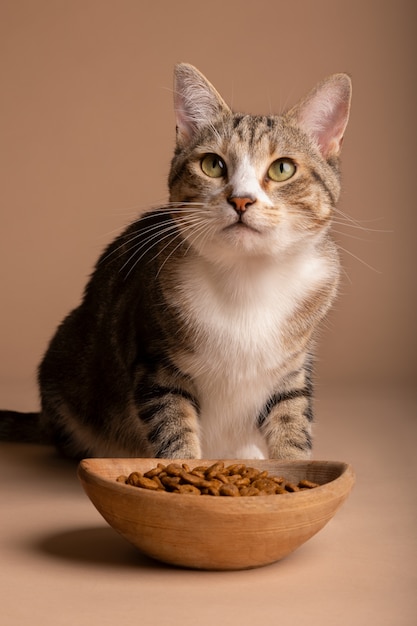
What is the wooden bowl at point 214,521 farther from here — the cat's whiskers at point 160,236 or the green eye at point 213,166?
the green eye at point 213,166

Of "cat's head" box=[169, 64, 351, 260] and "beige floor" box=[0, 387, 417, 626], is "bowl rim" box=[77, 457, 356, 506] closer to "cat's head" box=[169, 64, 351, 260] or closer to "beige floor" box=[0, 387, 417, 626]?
"beige floor" box=[0, 387, 417, 626]

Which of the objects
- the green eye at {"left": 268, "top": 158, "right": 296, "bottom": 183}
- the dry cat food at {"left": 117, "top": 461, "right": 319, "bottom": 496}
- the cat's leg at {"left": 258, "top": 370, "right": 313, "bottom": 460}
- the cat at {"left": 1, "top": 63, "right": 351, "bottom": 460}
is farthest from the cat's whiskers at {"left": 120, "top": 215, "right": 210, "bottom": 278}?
the dry cat food at {"left": 117, "top": 461, "right": 319, "bottom": 496}

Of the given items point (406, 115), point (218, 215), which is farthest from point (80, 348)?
point (406, 115)

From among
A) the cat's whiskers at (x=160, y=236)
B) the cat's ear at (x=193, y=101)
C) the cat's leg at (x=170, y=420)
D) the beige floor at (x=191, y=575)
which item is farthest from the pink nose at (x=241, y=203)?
the beige floor at (x=191, y=575)

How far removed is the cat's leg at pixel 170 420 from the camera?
2814mm

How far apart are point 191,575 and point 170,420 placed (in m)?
0.61

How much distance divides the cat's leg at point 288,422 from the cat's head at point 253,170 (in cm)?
48

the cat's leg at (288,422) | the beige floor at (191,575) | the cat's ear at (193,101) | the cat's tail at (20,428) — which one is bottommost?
the cat's tail at (20,428)

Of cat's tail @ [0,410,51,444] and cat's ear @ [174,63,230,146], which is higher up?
cat's ear @ [174,63,230,146]

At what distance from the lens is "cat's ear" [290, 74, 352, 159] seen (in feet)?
9.37

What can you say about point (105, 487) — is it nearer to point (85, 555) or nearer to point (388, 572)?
point (85, 555)

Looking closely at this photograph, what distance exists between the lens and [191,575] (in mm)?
2307

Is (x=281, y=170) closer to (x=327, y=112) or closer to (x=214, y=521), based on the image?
(x=327, y=112)

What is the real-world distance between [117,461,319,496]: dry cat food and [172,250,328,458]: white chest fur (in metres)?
0.40
